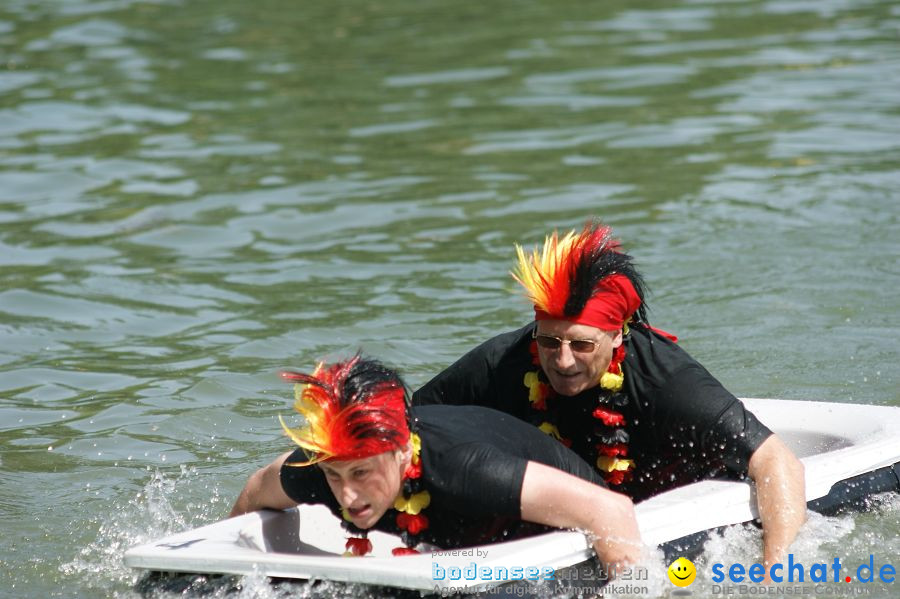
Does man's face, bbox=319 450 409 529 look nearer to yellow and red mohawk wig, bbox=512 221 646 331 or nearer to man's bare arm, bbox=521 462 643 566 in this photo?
man's bare arm, bbox=521 462 643 566

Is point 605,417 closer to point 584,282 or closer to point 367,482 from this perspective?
point 584,282

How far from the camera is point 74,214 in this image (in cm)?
950

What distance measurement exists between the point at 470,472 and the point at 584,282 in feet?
2.76

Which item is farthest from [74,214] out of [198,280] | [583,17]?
[583,17]

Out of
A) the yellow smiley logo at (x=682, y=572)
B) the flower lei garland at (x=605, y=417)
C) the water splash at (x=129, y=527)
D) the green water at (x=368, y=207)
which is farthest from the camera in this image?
the green water at (x=368, y=207)

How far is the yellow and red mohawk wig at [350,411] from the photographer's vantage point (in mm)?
3742

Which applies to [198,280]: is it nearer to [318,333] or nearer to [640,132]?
[318,333]

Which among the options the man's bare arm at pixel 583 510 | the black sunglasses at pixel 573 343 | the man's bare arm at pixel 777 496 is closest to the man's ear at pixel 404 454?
the man's bare arm at pixel 583 510

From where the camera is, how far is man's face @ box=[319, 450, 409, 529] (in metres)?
3.82

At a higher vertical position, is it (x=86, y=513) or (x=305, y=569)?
(x=305, y=569)

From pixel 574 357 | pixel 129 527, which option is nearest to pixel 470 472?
pixel 574 357

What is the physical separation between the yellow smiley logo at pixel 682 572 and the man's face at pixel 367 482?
88 centimetres

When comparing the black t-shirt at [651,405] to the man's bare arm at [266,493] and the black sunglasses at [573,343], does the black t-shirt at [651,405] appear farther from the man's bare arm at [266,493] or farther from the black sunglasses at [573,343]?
the man's bare arm at [266,493]

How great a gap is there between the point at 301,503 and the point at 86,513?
4.58ft
